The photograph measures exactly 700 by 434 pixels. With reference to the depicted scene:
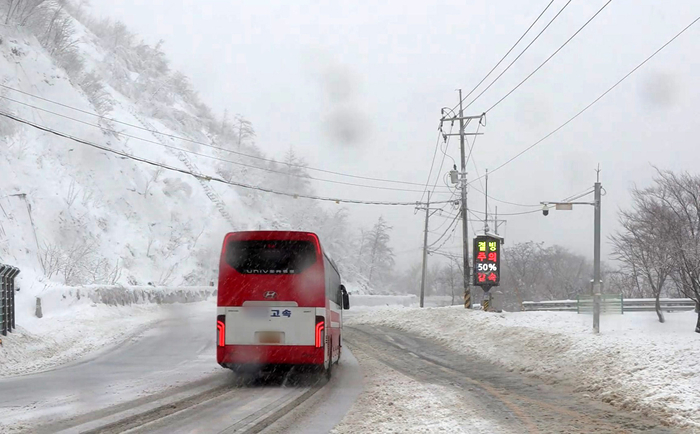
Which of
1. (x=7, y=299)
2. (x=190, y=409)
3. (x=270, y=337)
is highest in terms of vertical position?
(x=7, y=299)

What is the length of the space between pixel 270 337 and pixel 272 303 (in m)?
0.63

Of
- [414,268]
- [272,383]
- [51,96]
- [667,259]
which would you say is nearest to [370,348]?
[272,383]

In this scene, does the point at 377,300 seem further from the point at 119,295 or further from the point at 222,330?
the point at 222,330

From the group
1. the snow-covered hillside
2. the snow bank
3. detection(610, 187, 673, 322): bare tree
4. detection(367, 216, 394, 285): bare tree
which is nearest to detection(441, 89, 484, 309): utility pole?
detection(610, 187, 673, 322): bare tree

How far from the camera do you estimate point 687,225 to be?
2327cm

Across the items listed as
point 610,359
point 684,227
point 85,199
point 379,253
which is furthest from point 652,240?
point 379,253

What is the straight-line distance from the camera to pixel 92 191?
160ft

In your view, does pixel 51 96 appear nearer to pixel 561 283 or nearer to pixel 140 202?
pixel 140 202

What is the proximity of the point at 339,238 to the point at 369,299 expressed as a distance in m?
29.1

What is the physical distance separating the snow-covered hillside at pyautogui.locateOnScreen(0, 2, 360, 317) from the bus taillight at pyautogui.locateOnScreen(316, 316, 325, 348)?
1232 centimetres

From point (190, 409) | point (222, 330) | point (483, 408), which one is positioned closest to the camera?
point (190, 409)

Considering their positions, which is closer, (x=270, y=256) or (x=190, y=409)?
Answer: (x=190, y=409)

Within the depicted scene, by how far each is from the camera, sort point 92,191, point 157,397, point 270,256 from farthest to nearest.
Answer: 1. point 92,191
2. point 270,256
3. point 157,397

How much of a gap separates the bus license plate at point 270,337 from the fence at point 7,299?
858cm
